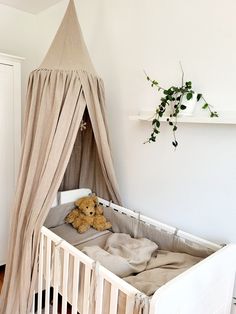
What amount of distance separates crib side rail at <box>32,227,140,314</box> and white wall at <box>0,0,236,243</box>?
80 centimetres

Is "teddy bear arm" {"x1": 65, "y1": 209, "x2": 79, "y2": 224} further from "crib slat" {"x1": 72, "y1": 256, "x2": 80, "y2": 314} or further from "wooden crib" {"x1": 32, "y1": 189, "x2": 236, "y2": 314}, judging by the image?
"crib slat" {"x1": 72, "y1": 256, "x2": 80, "y2": 314}

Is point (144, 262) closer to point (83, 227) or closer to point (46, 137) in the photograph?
point (83, 227)

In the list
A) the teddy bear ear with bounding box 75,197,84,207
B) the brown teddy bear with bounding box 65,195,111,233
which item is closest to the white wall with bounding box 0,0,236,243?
the brown teddy bear with bounding box 65,195,111,233

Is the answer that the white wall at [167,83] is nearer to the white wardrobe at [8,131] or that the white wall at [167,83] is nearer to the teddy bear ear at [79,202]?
the teddy bear ear at [79,202]

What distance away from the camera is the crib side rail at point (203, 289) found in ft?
3.51

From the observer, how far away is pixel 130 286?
114 centimetres

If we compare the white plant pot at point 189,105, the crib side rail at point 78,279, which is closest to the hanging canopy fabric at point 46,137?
the crib side rail at point 78,279

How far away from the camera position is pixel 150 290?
129cm

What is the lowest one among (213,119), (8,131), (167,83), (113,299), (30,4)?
(113,299)

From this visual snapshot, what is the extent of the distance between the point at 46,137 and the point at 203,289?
1.32 meters

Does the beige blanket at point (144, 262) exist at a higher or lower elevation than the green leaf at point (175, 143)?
lower

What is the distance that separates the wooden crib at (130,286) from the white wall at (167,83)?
26 cm

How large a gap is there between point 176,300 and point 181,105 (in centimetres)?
111

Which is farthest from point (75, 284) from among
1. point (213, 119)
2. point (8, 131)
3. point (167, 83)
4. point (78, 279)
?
point (8, 131)
